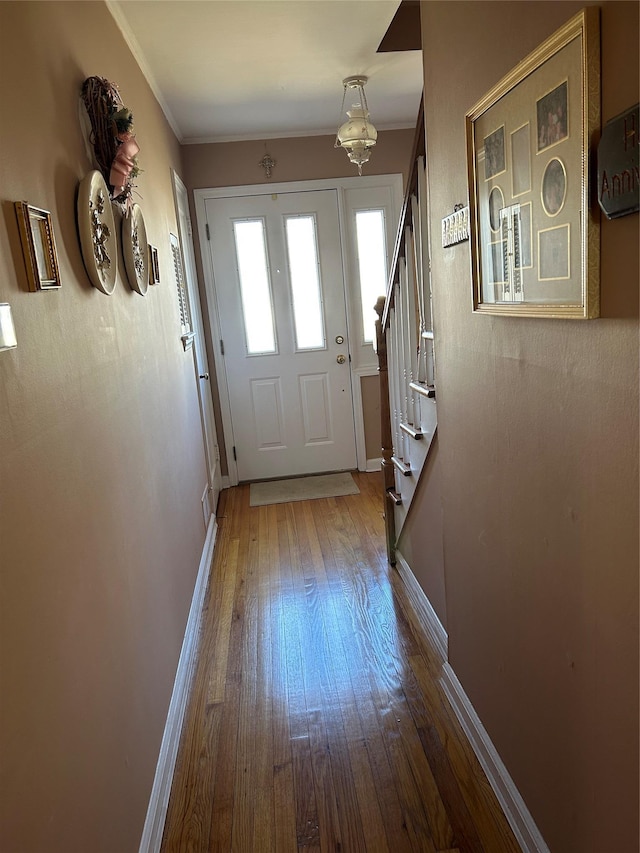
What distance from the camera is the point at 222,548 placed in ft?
11.7

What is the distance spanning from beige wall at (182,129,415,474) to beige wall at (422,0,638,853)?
272 cm

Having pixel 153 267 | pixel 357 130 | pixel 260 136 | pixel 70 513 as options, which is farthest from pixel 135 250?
pixel 260 136

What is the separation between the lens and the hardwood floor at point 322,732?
1.65m

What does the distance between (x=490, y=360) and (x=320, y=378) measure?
10.5ft

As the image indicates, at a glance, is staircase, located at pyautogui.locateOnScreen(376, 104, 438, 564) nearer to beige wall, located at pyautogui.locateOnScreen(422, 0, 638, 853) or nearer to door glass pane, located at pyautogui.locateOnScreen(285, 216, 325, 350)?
beige wall, located at pyautogui.locateOnScreen(422, 0, 638, 853)

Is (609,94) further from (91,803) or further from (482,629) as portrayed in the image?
(91,803)

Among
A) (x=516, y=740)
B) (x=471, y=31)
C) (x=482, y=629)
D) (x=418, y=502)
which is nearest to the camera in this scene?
(x=471, y=31)

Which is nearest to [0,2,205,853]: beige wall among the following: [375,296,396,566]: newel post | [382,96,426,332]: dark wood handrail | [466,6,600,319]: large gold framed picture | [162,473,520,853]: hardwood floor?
[162,473,520,853]: hardwood floor

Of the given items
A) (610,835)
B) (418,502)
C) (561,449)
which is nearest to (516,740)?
(610,835)

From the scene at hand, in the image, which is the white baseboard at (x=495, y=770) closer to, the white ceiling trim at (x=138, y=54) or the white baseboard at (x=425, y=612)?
the white baseboard at (x=425, y=612)

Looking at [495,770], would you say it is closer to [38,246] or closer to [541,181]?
[541,181]

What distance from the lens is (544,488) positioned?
1.25 m

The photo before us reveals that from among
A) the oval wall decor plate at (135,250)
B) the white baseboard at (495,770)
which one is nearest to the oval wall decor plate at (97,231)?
the oval wall decor plate at (135,250)

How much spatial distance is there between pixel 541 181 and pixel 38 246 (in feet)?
3.15
